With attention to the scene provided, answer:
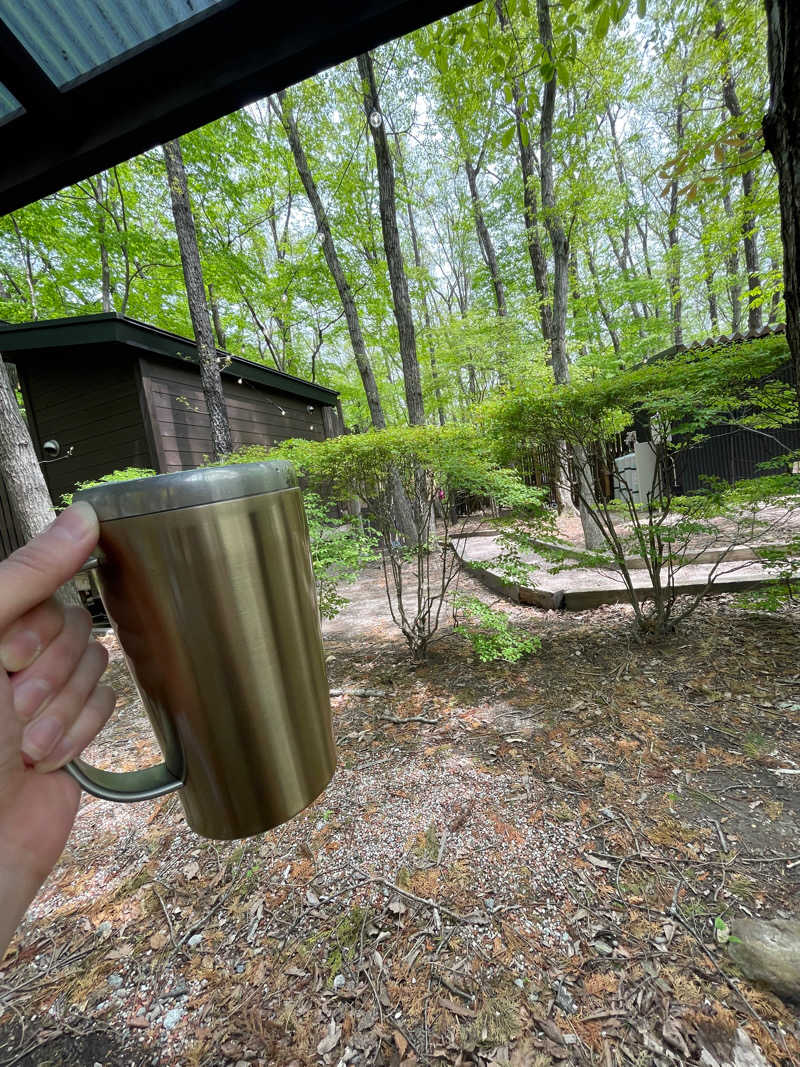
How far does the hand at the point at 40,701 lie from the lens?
1.66 feet

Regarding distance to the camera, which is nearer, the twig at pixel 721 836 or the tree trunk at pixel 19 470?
the twig at pixel 721 836

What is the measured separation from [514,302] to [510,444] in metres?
11.3

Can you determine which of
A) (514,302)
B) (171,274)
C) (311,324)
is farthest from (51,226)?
(514,302)

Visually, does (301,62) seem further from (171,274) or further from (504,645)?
(171,274)

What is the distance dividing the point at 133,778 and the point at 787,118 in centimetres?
258

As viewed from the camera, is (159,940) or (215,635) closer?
(215,635)

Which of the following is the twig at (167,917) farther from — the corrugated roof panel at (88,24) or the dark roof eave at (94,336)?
the dark roof eave at (94,336)

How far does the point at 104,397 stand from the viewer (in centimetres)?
596

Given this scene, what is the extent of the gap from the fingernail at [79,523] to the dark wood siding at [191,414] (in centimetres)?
543

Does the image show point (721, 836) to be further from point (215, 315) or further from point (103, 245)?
point (215, 315)

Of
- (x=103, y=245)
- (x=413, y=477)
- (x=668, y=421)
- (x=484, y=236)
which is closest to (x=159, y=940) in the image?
(x=413, y=477)

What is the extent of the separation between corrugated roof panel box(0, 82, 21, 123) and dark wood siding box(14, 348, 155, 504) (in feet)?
16.0

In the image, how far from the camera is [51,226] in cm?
882

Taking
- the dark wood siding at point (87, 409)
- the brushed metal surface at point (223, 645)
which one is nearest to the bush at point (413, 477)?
the brushed metal surface at point (223, 645)
